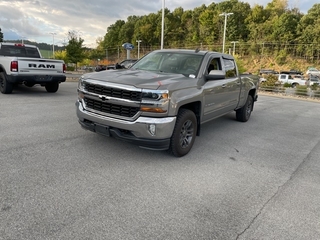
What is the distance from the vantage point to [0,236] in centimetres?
218

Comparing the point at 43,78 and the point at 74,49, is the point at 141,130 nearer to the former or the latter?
the point at 43,78

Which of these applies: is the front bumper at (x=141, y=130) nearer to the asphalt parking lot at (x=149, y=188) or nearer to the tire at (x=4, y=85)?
the asphalt parking lot at (x=149, y=188)

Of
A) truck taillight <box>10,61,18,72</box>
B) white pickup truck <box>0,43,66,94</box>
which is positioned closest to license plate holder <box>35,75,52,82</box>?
white pickup truck <box>0,43,66,94</box>

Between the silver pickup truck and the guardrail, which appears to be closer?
the silver pickup truck

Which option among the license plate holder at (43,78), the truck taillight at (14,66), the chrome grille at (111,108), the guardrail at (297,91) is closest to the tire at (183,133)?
the chrome grille at (111,108)

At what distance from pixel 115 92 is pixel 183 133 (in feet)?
4.27

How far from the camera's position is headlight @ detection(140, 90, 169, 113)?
3605 mm

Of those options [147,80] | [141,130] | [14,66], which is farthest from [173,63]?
[14,66]

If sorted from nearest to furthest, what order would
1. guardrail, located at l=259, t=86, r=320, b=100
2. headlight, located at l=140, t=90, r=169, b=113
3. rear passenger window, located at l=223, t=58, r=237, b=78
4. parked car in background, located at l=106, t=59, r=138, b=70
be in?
headlight, located at l=140, t=90, r=169, b=113, parked car in background, located at l=106, t=59, r=138, b=70, rear passenger window, located at l=223, t=58, r=237, b=78, guardrail, located at l=259, t=86, r=320, b=100

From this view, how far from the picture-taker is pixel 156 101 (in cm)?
361

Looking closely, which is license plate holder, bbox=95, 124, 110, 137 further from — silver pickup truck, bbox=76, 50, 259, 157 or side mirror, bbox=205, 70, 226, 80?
side mirror, bbox=205, 70, 226, 80

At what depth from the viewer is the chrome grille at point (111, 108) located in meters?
3.73

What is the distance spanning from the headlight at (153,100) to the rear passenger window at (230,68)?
268 centimetres

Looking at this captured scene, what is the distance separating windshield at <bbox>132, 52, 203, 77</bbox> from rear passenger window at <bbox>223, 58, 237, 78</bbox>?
3.48 ft
